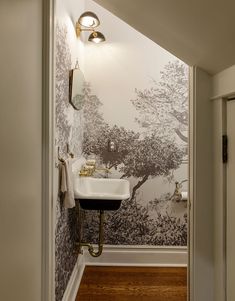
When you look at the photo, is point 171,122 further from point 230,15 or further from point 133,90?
point 230,15

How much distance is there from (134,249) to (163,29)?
255cm

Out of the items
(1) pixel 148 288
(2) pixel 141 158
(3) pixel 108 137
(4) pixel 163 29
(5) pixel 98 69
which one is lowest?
(1) pixel 148 288

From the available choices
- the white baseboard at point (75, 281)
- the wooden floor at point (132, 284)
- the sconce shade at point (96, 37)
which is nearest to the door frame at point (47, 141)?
the white baseboard at point (75, 281)

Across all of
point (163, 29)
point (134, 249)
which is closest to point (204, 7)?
point (163, 29)

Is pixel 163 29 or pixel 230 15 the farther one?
pixel 163 29

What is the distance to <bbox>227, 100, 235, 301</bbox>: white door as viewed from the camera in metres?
1.26

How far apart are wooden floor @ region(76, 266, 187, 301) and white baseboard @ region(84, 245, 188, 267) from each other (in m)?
0.08

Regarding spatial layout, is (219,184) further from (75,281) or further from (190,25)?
(75,281)

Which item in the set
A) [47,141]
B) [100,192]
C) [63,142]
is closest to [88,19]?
[63,142]

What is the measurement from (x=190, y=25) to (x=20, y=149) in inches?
27.7

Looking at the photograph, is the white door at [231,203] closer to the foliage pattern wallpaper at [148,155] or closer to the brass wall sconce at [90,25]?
the brass wall sconce at [90,25]

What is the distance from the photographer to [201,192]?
1.47 metres

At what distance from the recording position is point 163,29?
4.26ft

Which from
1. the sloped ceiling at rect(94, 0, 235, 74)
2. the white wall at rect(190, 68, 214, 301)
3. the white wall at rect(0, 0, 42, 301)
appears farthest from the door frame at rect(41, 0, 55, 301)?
the white wall at rect(190, 68, 214, 301)
